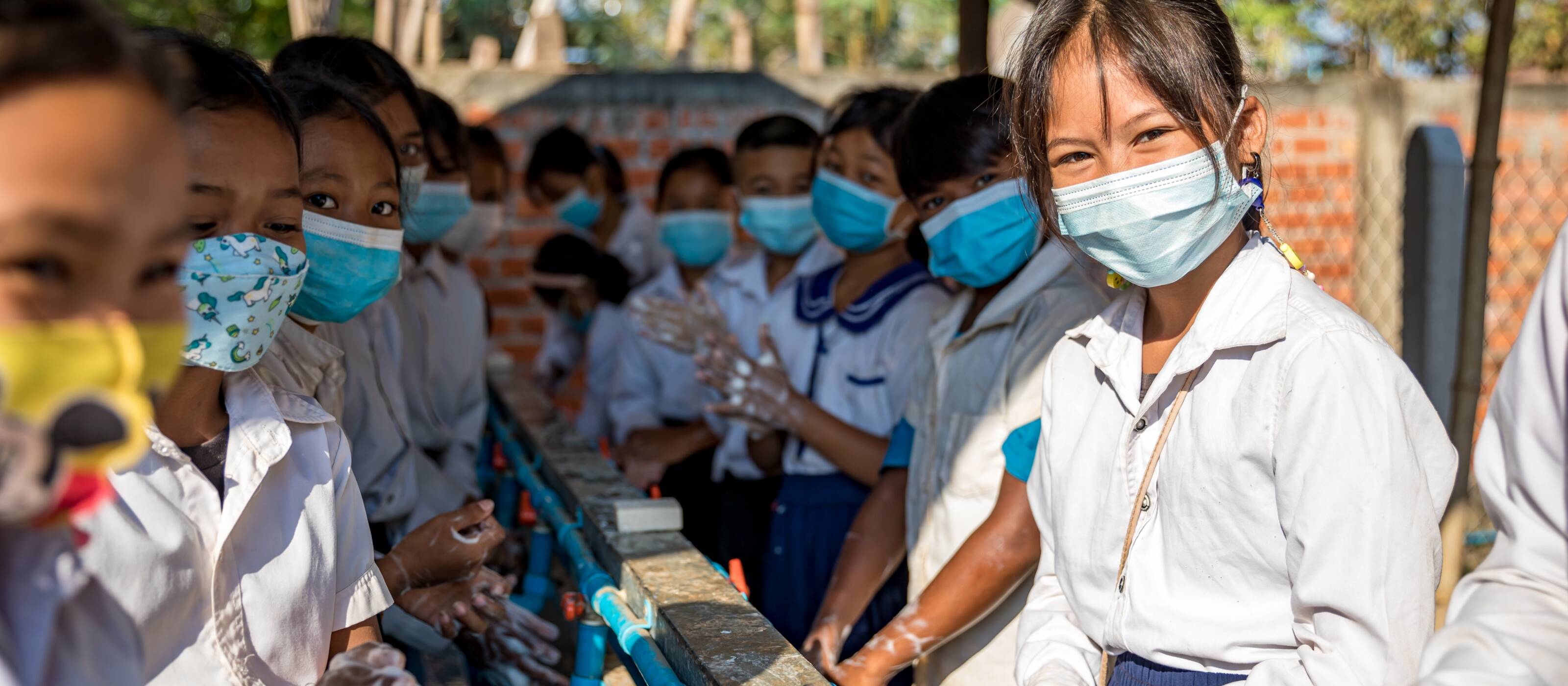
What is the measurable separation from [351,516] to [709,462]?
8.11ft

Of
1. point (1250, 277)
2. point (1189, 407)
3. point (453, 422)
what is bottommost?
point (453, 422)

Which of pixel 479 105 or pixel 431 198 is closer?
pixel 431 198

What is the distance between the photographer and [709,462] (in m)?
3.89

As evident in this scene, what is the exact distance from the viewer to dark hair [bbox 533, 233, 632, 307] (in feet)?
17.0

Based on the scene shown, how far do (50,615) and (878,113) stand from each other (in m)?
2.42

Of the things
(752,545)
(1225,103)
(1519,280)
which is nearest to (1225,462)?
(1225,103)

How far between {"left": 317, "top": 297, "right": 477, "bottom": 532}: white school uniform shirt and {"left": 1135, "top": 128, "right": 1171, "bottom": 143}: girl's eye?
1.51 metres

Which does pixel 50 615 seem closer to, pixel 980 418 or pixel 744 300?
pixel 980 418

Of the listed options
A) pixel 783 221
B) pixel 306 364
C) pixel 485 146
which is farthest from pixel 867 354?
pixel 485 146

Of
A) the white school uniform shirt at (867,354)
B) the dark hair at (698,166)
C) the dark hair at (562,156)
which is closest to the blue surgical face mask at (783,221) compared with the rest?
the white school uniform shirt at (867,354)

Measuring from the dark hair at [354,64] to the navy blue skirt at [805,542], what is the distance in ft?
4.28

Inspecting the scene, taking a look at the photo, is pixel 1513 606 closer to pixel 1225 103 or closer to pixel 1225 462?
pixel 1225 462

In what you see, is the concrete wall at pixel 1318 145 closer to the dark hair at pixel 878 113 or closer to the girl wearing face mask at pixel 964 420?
the dark hair at pixel 878 113

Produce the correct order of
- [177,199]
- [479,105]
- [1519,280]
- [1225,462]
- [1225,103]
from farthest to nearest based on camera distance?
[1519,280]
[479,105]
[1225,103]
[1225,462]
[177,199]
